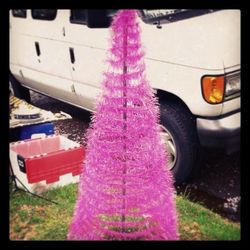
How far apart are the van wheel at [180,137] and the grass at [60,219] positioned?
31 cm

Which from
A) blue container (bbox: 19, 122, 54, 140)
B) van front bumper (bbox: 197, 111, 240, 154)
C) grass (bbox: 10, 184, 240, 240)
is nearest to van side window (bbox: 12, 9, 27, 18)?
blue container (bbox: 19, 122, 54, 140)

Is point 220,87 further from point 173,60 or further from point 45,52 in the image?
point 45,52

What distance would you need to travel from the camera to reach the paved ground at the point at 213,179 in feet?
10.3

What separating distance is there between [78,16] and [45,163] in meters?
1.35

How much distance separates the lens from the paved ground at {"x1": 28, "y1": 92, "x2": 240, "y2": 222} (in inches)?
123

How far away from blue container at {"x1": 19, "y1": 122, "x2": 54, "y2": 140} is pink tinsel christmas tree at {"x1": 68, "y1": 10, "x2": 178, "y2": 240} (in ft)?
3.61

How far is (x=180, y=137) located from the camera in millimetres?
3123

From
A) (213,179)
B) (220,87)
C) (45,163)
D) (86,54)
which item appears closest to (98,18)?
(86,54)

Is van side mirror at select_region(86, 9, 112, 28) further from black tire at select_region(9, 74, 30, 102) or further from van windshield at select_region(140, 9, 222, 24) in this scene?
black tire at select_region(9, 74, 30, 102)

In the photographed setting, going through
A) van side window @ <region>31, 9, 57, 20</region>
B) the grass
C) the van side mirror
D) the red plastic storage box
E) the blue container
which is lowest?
the grass

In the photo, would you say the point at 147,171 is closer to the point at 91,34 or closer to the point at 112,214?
the point at 112,214

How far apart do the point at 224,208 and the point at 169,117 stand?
3.07ft

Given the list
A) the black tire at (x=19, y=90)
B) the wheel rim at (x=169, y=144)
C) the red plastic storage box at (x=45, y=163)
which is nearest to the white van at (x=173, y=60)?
the wheel rim at (x=169, y=144)
